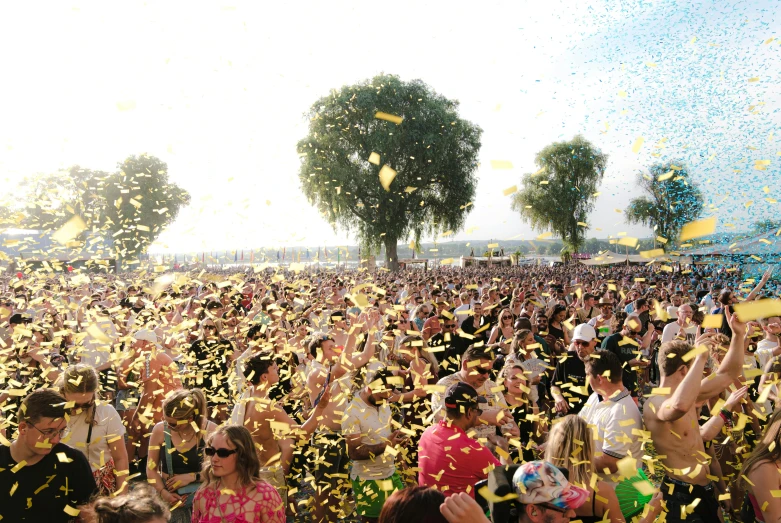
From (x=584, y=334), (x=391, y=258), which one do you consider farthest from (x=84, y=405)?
(x=391, y=258)

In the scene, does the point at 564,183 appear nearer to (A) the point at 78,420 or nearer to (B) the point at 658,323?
(B) the point at 658,323

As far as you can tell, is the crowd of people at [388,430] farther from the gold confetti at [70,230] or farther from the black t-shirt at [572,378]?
the gold confetti at [70,230]

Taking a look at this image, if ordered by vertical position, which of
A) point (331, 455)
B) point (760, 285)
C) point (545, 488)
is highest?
point (760, 285)

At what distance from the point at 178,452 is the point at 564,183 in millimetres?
44804

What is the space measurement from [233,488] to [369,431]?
1.49 meters

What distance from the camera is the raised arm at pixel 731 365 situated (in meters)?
3.68

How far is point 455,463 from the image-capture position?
349 centimetres

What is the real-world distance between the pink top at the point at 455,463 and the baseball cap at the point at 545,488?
3.32 feet

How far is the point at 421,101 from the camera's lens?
33.0 meters

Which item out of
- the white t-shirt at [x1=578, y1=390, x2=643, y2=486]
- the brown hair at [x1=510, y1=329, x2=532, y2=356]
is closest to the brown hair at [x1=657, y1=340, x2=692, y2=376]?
the white t-shirt at [x1=578, y1=390, x2=643, y2=486]

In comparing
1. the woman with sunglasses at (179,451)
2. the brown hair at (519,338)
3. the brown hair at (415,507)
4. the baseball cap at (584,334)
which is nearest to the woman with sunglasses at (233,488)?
the woman with sunglasses at (179,451)

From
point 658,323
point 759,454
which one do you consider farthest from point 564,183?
point 759,454

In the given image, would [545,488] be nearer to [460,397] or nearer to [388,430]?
[460,397]

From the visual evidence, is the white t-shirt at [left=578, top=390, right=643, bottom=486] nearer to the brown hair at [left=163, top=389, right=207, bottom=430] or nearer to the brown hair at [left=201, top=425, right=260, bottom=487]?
the brown hair at [left=201, top=425, right=260, bottom=487]
